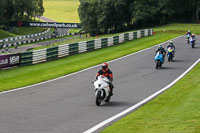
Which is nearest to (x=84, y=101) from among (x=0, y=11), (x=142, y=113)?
(x=142, y=113)

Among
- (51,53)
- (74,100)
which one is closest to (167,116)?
(74,100)

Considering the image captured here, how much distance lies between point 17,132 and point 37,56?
66.8 feet

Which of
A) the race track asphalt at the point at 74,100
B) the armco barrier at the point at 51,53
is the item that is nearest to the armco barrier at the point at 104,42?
the armco barrier at the point at 51,53

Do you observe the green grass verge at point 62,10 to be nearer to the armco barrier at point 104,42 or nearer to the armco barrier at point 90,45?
the armco barrier at point 104,42

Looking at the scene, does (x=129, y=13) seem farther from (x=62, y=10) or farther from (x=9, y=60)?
(x=62, y=10)

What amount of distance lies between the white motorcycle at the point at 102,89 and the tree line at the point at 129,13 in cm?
6929

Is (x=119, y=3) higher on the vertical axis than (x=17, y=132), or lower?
higher

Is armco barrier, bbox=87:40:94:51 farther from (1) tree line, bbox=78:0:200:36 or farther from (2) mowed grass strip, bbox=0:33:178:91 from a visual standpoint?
(1) tree line, bbox=78:0:200:36

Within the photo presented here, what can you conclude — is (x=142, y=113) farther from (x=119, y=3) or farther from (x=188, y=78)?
(x=119, y=3)

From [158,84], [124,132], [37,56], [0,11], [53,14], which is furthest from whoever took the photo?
[53,14]

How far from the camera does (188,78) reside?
21.6 metres

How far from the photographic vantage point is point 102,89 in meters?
14.2

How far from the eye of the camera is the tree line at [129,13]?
84.4 m

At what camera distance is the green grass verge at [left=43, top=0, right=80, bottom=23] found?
15462 cm
